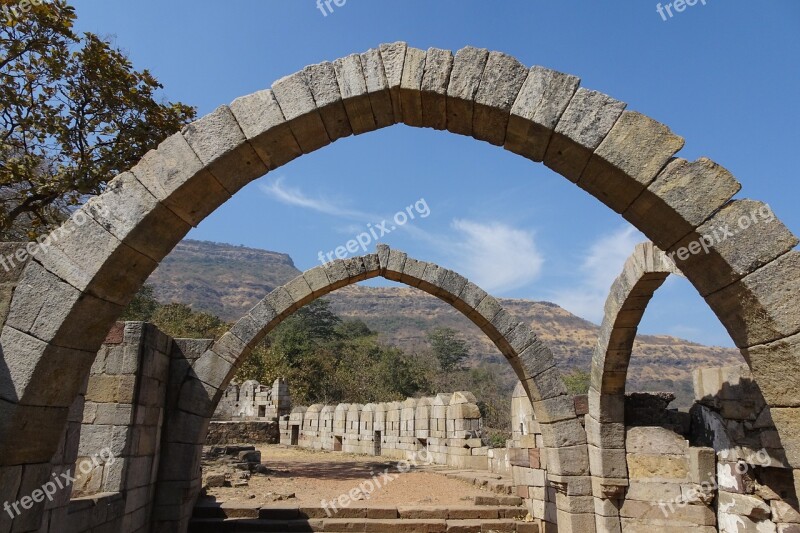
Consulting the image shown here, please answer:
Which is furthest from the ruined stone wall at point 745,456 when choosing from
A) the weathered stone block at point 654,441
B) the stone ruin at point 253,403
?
the stone ruin at point 253,403

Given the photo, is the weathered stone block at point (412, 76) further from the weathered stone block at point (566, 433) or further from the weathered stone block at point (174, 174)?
the weathered stone block at point (566, 433)

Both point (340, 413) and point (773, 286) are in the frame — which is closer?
point (773, 286)

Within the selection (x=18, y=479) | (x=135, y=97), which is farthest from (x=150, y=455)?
(x=135, y=97)

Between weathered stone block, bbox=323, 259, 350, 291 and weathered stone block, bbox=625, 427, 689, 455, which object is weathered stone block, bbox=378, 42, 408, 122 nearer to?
weathered stone block, bbox=323, 259, 350, 291

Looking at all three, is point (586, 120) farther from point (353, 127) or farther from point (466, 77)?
point (353, 127)

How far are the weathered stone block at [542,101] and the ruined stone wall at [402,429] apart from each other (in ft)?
38.7

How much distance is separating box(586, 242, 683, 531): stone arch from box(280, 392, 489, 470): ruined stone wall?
20.9 ft

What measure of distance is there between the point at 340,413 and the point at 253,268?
121940 millimetres

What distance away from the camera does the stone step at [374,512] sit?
369 inches

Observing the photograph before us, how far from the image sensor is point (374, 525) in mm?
9266

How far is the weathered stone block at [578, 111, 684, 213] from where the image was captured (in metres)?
3.47

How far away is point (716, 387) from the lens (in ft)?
23.7

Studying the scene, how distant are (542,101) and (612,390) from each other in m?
5.49

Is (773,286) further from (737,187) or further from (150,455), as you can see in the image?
(150,455)
